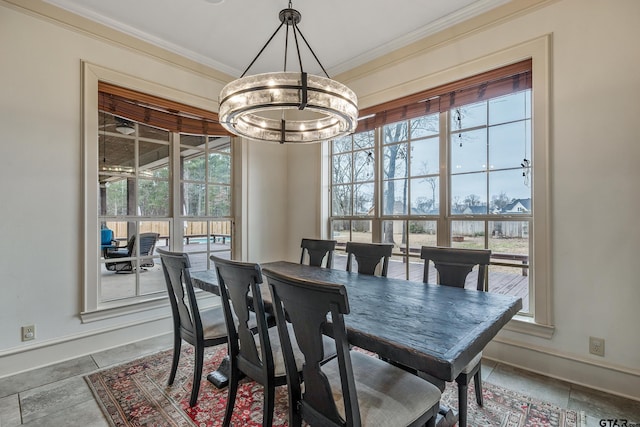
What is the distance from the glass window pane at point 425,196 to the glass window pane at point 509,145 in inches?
21.5

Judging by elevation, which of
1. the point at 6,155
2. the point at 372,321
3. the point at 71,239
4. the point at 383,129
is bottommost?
the point at 372,321

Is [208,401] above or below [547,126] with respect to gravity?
below

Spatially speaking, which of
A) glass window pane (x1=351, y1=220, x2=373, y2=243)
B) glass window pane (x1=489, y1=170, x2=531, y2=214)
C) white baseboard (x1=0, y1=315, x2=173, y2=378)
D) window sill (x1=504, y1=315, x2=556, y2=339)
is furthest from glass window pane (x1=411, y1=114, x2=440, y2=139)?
white baseboard (x1=0, y1=315, x2=173, y2=378)

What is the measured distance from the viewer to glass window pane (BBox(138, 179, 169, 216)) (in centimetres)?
322

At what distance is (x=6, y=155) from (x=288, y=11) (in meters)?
2.42

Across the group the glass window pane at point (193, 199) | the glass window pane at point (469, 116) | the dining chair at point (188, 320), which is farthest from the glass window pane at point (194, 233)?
the glass window pane at point (469, 116)

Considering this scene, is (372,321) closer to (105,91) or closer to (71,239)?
(71,239)

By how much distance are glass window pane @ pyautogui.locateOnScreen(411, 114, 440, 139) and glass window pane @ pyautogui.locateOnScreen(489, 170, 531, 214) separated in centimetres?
73

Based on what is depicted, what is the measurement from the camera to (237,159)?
156 inches

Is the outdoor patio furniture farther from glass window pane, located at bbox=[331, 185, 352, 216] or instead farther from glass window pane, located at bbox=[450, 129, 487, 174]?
glass window pane, located at bbox=[450, 129, 487, 174]

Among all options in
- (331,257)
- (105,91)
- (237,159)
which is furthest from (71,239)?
(331,257)

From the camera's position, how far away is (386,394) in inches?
49.7

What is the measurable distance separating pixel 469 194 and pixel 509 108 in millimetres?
810

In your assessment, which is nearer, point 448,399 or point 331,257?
point 448,399
